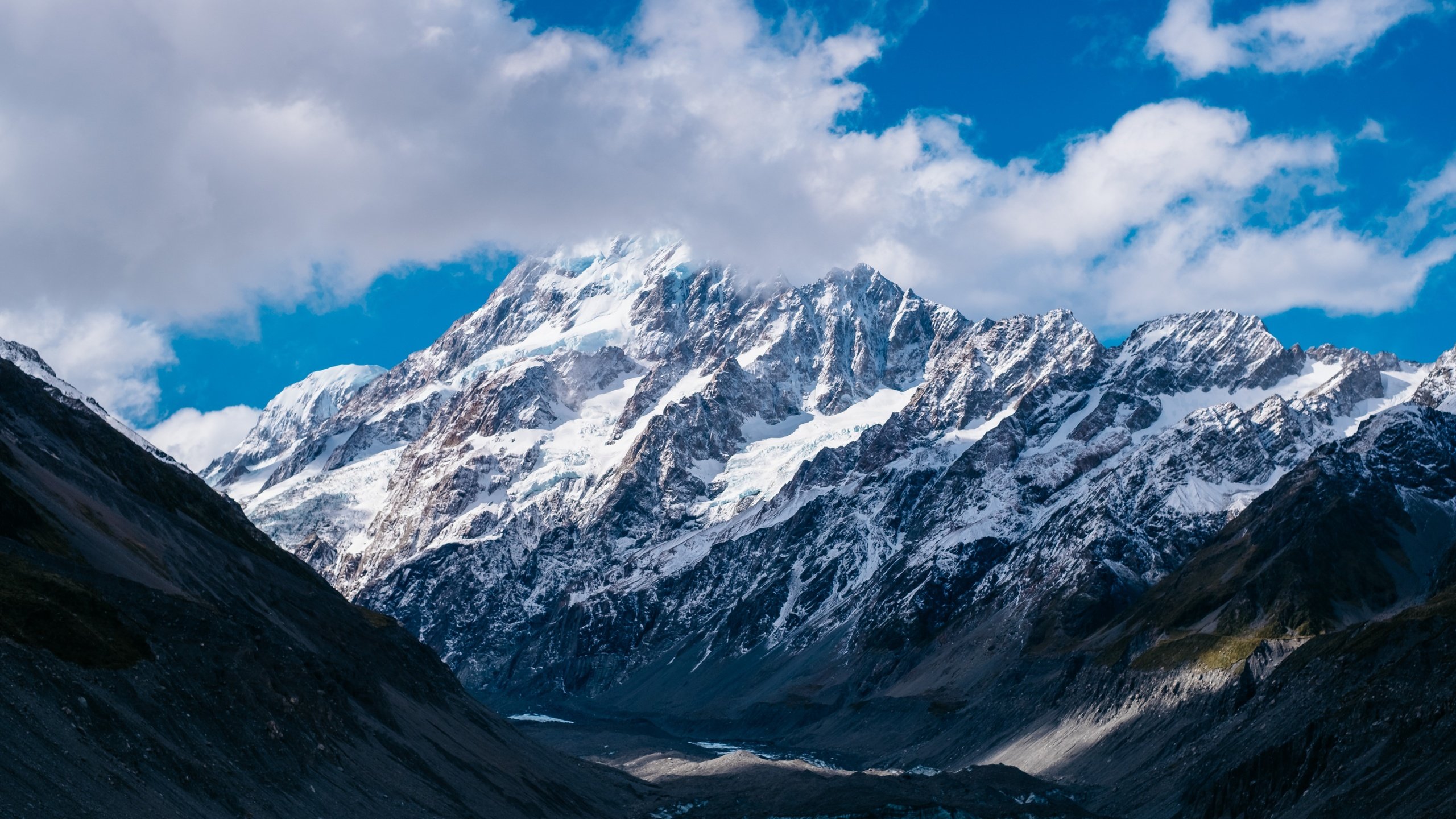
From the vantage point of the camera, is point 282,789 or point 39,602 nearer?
point 39,602

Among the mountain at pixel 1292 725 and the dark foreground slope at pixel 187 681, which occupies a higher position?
the dark foreground slope at pixel 187 681

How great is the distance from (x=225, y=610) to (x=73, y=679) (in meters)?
40.2

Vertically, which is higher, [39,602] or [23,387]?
[23,387]

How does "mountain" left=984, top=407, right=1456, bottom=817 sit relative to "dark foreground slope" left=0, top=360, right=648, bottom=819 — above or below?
below

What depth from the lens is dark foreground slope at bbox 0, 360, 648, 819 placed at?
74000 mm

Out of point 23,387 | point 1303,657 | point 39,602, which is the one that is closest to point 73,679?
point 39,602

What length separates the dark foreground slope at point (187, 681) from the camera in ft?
243

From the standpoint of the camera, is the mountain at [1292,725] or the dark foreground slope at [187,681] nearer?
the dark foreground slope at [187,681]

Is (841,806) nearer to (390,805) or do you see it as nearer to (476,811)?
(476,811)

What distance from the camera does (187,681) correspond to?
90438 millimetres

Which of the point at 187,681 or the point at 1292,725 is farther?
Answer: the point at 1292,725

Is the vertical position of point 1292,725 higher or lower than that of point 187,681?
lower

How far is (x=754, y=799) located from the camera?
16462 cm

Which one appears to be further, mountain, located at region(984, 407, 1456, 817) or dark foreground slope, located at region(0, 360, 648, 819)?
mountain, located at region(984, 407, 1456, 817)
